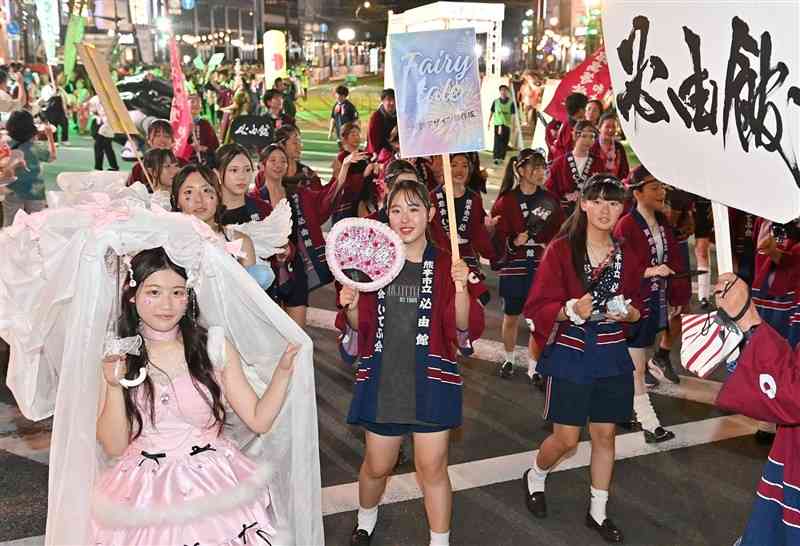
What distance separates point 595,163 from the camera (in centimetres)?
891

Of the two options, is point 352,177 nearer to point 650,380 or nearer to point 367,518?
point 650,380

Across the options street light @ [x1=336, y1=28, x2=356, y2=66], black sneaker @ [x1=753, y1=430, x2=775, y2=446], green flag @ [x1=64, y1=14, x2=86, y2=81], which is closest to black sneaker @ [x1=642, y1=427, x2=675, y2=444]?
black sneaker @ [x1=753, y1=430, x2=775, y2=446]

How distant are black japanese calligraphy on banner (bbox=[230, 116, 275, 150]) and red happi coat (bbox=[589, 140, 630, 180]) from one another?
10.4 feet

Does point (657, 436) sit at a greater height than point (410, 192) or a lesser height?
lesser

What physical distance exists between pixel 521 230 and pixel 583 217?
240 centimetres

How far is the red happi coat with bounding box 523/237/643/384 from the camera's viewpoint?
450 centimetres

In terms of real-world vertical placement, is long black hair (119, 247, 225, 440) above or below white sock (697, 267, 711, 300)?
above

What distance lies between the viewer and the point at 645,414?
19.3 feet

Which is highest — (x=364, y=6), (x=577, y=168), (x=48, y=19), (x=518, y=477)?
(x=364, y=6)

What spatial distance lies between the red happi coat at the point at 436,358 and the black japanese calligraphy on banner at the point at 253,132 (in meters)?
4.79

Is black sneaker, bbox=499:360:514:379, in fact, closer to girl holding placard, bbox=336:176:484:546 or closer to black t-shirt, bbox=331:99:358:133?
girl holding placard, bbox=336:176:484:546

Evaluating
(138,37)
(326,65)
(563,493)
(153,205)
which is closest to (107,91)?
(153,205)

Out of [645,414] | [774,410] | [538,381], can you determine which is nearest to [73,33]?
[538,381]

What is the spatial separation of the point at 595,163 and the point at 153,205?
631 centimetres
